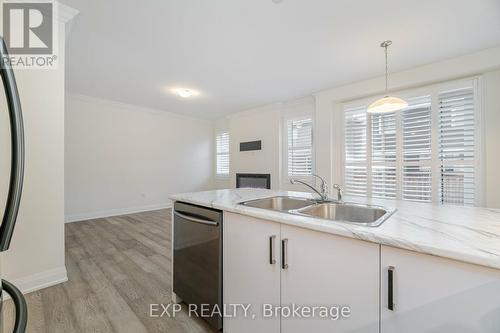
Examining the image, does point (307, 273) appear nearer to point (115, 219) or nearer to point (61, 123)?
point (61, 123)

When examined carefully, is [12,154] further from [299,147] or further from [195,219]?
[299,147]

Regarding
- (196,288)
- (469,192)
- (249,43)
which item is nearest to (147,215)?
(196,288)

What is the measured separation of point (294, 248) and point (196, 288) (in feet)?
2.97

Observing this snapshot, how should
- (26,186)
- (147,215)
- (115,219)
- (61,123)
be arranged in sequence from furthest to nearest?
(147,215) → (115,219) → (61,123) → (26,186)

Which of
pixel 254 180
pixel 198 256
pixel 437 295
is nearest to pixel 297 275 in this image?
pixel 437 295

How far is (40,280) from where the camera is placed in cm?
199

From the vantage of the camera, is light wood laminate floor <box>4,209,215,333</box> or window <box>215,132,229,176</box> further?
window <box>215,132,229,176</box>

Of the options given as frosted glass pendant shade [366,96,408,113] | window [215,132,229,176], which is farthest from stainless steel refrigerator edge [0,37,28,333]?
window [215,132,229,176]

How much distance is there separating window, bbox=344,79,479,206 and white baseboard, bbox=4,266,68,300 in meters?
4.23

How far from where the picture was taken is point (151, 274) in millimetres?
2229

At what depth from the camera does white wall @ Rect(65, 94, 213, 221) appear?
14.1 ft

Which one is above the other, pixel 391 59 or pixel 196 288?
pixel 391 59

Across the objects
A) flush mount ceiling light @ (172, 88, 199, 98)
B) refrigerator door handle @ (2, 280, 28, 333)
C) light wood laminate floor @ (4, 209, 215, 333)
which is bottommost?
light wood laminate floor @ (4, 209, 215, 333)

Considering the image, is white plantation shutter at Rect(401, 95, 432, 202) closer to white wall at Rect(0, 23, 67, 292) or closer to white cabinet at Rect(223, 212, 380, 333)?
white cabinet at Rect(223, 212, 380, 333)
